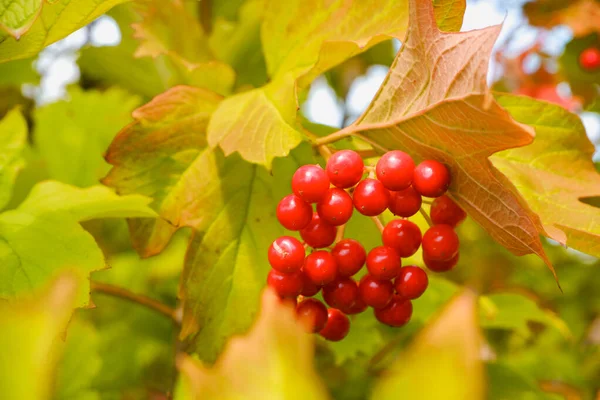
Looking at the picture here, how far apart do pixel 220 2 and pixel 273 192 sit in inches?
26.9

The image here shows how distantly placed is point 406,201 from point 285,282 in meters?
0.16

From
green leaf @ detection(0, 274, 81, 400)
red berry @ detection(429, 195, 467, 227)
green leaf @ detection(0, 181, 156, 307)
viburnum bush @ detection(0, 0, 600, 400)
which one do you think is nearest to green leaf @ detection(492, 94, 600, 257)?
viburnum bush @ detection(0, 0, 600, 400)

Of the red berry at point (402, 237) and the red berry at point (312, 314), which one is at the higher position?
the red berry at point (402, 237)

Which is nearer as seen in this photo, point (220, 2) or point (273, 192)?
point (273, 192)

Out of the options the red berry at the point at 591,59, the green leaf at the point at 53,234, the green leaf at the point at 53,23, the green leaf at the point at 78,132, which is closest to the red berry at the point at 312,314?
the green leaf at the point at 53,234

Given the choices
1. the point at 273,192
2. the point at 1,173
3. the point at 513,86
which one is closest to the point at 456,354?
the point at 273,192

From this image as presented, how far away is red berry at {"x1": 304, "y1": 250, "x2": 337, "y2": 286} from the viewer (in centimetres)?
60

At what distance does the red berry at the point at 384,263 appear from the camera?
0.59 m

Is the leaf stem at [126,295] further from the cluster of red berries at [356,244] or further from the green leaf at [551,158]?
the green leaf at [551,158]

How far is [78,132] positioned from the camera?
1.21 m

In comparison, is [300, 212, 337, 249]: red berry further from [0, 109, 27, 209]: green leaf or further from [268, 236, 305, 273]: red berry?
[0, 109, 27, 209]: green leaf

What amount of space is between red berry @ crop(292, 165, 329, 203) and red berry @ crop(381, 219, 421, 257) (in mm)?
91

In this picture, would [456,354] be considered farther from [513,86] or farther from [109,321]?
[513,86]

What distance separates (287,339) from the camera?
22 cm
